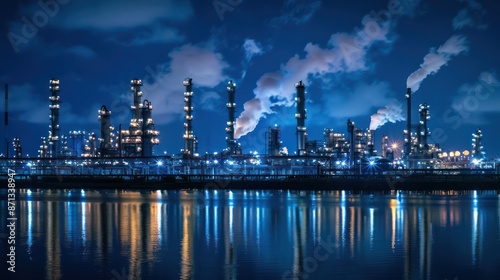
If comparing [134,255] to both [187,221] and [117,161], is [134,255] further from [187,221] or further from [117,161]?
[117,161]

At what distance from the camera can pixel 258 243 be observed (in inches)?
949

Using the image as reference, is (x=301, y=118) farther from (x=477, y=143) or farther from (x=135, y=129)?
(x=477, y=143)

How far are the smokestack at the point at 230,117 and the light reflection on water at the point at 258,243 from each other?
49.1 metres

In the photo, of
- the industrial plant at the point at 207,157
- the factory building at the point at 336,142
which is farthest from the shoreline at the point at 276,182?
the factory building at the point at 336,142

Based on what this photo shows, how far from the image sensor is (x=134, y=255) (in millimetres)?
21109

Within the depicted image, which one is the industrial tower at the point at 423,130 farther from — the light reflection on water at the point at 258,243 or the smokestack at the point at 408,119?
the light reflection on water at the point at 258,243

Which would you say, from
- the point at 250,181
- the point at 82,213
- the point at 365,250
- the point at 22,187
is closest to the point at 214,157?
the point at 250,181

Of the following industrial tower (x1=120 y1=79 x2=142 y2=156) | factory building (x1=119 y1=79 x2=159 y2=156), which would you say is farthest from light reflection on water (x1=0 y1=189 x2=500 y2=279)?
industrial tower (x1=120 y1=79 x2=142 y2=156)

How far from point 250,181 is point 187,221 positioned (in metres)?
39.2

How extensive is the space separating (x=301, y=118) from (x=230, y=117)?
954cm

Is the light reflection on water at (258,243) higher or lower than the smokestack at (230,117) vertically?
lower

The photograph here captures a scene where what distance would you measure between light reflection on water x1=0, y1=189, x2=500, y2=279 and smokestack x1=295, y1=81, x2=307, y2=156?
45.7m

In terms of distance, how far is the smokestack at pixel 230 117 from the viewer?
8856cm

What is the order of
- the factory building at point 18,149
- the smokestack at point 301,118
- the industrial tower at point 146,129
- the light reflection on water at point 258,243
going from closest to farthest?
the light reflection on water at point 258,243 → the smokestack at point 301,118 → the industrial tower at point 146,129 → the factory building at point 18,149
